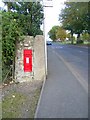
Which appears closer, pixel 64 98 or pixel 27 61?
pixel 64 98

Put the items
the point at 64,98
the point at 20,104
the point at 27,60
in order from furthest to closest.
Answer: the point at 27,60 → the point at 64,98 → the point at 20,104

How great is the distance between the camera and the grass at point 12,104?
595 cm

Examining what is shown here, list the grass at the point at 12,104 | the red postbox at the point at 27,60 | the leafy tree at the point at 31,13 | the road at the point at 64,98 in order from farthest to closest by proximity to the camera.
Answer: the leafy tree at the point at 31,13, the red postbox at the point at 27,60, the grass at the point at 12,104, the road at the point at 64,98

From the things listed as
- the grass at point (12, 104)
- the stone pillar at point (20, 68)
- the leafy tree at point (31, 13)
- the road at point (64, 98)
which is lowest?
the grass at point (12, 104)

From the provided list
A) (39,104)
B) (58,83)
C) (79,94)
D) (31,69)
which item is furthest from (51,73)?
(39,104)

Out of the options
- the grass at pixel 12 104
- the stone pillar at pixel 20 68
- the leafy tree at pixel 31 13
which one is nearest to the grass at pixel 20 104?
the grass at pixel 12 104

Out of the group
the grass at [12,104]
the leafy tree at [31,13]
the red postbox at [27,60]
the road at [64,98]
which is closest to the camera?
the road at [64,98]

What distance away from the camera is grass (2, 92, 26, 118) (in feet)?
19.5

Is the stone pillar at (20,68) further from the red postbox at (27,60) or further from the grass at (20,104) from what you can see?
the grass at (20,104)

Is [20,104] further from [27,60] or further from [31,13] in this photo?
[31,13]

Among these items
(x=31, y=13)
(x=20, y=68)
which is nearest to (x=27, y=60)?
(x=20, y=68)

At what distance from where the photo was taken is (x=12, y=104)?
673cm

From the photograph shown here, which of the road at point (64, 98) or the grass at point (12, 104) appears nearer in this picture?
the road at point (64, 98)

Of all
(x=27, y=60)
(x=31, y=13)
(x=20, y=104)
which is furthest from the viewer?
(x=31, y=13)
